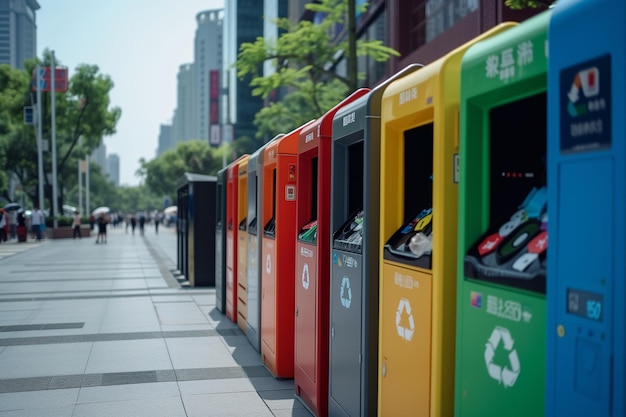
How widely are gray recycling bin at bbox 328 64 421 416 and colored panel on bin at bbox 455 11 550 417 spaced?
3.75 ft

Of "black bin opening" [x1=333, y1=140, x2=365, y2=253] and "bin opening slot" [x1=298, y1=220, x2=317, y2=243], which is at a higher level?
"black bin opening" [x1=333, y1=140, x2=365, y2=253]

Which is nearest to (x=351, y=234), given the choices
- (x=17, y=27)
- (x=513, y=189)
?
(x=513, y=189)

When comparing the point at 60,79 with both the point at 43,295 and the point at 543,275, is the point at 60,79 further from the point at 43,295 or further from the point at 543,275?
the point at 543,275

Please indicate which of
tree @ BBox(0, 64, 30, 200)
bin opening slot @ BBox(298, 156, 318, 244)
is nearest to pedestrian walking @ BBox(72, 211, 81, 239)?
tree @ BBox(0, 64, 30, 200)

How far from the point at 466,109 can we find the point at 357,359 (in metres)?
2.04

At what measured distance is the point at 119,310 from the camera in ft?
36.8

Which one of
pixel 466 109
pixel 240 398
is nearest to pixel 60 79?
pixel 240 398

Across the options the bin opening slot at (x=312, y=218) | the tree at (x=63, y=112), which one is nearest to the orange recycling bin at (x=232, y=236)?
the bin opening slot at (x=312, y=218)

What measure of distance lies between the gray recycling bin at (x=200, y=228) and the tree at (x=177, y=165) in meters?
60.5

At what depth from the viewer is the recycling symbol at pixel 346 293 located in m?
4.80

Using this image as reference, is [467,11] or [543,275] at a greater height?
[467,11]

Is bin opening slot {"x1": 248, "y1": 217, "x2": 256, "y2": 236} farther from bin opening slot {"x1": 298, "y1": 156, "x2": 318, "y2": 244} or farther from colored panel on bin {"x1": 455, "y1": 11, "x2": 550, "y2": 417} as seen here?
colored panel on bin {"x1": 455, "y1": 11, "x2": 550, "y2": 417}

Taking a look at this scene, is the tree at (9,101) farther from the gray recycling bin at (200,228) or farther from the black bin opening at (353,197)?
the black bin opening at (353,197)

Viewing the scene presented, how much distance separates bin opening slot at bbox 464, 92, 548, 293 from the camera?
115 inches
